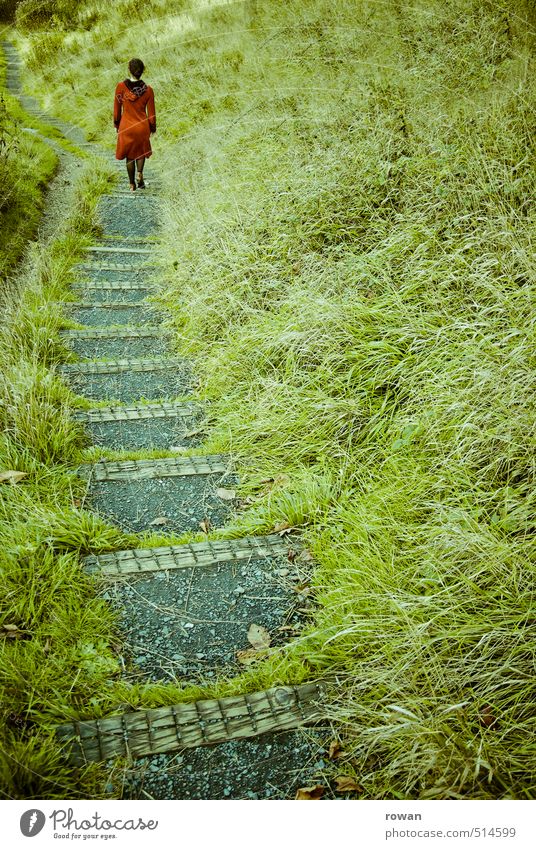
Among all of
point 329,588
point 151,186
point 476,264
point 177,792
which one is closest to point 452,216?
point 476,264

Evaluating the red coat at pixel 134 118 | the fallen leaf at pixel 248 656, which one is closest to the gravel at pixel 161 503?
the fallen leaf at pixel 248 656

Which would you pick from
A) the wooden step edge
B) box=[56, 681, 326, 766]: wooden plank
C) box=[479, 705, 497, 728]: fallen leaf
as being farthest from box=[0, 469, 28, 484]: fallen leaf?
the wooden step edge

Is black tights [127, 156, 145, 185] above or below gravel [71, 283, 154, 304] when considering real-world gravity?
above

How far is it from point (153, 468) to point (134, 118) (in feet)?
18.4

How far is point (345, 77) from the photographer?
5973 mm

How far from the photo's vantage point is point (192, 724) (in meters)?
1.75

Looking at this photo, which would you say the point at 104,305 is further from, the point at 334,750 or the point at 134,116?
the point at 334,750

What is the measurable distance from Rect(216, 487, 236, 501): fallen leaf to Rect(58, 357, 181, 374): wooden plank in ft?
4.95

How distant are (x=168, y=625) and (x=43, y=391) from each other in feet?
5.56

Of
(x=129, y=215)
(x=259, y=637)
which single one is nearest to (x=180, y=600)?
(x=259, y=637)

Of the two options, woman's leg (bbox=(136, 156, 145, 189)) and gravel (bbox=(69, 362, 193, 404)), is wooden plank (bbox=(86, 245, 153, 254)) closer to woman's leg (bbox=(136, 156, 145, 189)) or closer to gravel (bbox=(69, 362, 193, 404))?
woman's leg (bbox=(136, 156, 145, 189))

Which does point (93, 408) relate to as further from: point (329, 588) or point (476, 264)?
point (476, 264)

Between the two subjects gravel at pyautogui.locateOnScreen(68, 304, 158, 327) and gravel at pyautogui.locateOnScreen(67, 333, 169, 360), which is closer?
gravel at pyautogui.locateOnScreen(67, 333, 169, 360)

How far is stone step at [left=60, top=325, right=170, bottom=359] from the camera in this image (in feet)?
13.8
